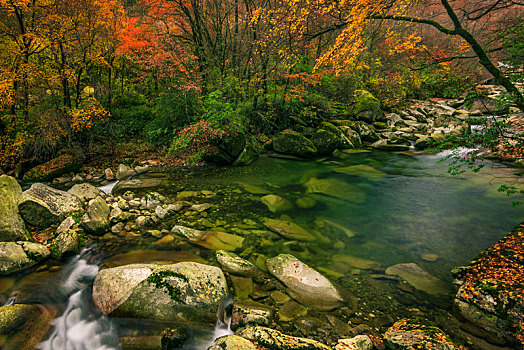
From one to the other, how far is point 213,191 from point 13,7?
29.4 feet

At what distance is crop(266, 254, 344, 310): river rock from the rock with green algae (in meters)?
3.18

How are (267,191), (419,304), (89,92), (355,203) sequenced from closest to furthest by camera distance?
(419,304)
(355,203)
(267,191)
(89,92)

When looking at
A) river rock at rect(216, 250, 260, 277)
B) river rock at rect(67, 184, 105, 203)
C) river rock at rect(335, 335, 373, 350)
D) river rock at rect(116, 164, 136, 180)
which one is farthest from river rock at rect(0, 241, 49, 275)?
river rock at rect(116, 164, 136, 180)

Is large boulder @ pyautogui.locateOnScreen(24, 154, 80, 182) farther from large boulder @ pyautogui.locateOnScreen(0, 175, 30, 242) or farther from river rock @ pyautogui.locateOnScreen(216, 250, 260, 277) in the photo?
river rock @ pyautogui.locateOnScreen(216, 250, 260, 277)

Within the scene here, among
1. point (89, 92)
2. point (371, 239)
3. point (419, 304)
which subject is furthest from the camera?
point (89, 92)

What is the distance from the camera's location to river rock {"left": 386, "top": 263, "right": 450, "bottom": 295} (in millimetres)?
3751

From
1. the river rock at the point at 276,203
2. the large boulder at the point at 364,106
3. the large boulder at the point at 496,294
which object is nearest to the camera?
the large boulder at the point at 496,294

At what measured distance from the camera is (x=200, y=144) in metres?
10.2

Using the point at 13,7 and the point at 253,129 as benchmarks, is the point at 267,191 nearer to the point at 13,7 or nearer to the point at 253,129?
the point at 253,129

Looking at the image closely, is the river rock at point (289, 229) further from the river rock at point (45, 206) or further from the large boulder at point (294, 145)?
the large boulder at point (294, 145)

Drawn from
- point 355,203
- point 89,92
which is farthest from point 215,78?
point 355,203

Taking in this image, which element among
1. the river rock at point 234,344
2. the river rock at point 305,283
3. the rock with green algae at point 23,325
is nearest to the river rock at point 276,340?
the river rock at point 234,344

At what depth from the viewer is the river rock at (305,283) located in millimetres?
3443

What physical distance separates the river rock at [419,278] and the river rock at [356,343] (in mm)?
1665
